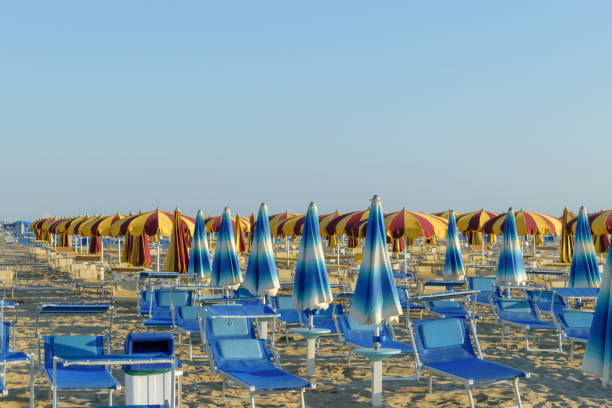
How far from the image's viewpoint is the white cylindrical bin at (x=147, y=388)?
467 cm

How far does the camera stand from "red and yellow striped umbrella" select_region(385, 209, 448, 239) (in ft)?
41.1

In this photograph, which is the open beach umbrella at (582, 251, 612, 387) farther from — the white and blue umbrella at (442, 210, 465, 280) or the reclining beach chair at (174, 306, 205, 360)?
the white and blue umbrella at (442, 210, 465, 280)

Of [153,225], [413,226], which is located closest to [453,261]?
[413,226]

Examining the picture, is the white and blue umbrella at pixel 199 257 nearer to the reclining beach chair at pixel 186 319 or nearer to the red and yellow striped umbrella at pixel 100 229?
the reclining beach chair at pixel 186 319

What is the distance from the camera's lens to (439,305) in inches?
376

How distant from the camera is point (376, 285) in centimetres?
597

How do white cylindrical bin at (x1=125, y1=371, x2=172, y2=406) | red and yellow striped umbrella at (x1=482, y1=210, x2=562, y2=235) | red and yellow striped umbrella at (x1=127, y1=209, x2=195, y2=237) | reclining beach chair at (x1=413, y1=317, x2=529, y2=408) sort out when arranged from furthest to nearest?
red and yellow striped umbrella at (x1=482, y1=210, x2=562, y2=235)
red and yellow striped umbrella at (x1=127, y1=209, x2=195, y2=237)
reclining beach chair at (x1=413, y1=317, x2=529, y2=408)
white cylindrical bin at (x1=125, y1=371, x2=172, y2=406)

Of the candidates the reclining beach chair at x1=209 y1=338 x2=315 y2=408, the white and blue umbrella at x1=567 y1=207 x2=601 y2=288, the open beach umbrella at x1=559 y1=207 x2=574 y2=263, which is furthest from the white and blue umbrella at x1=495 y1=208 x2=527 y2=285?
the reclining beach chair at x1=209 y1=338 x2=315 y2=408

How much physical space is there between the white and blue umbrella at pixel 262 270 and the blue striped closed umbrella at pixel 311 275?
140 centimetres

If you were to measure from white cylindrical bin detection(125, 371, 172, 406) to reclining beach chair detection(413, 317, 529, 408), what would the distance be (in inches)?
94.0

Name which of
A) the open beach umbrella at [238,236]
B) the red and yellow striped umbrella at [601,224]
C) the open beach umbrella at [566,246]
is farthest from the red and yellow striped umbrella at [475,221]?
the open beach umbrella at [238,236]

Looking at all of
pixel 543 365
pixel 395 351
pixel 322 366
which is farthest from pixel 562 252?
pixel 395 351

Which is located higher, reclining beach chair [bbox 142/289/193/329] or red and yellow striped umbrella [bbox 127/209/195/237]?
red and yellow striped umbrella [bbox 127/209/195/237]

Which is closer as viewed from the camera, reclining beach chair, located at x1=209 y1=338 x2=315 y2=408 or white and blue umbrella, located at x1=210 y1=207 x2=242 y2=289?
reclining beach chair, located at x1=209 y1=338 x2=315 y2=408
